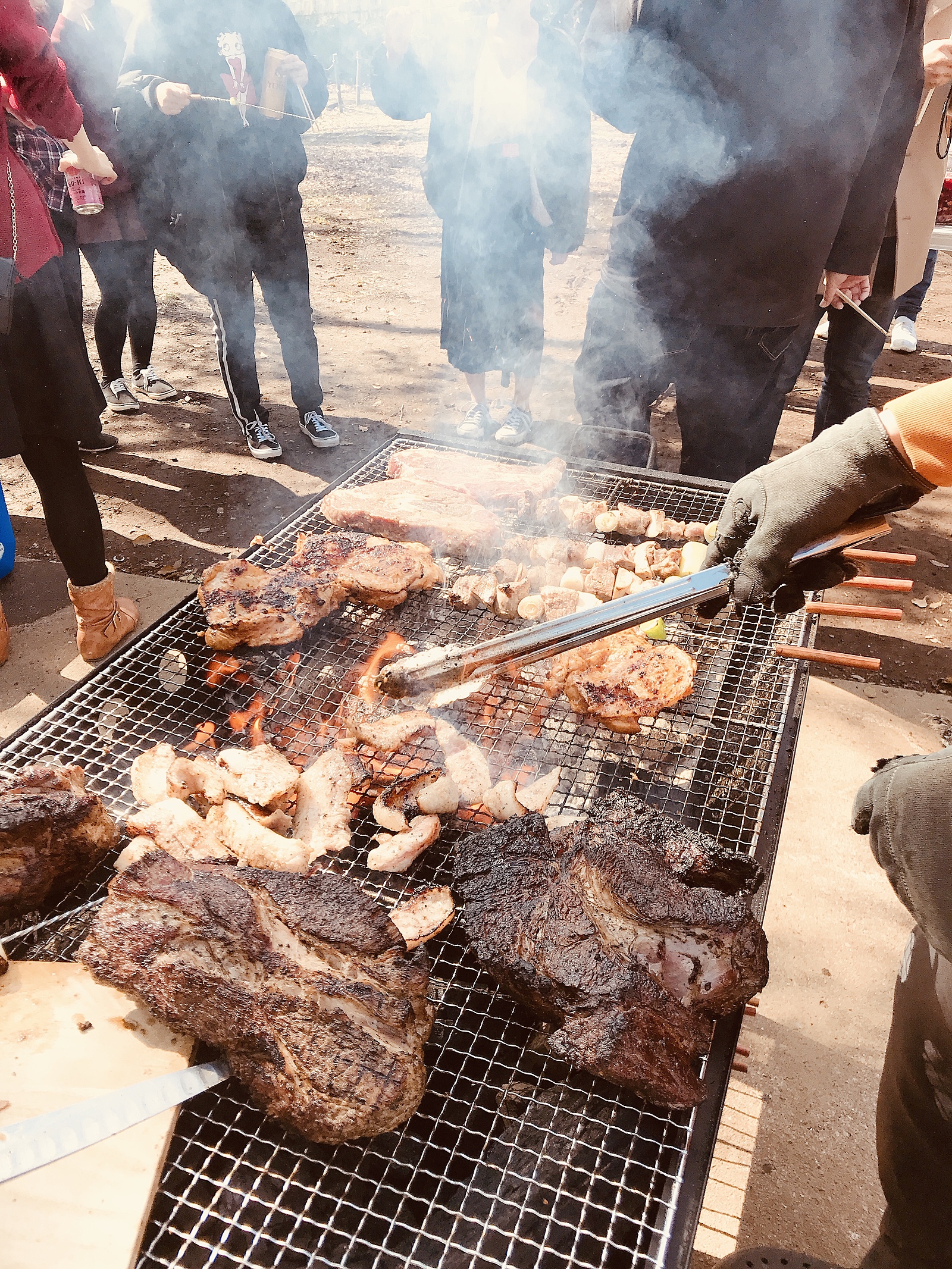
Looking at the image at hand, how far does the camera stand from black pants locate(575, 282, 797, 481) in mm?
4812

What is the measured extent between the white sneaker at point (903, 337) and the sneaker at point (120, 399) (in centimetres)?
899

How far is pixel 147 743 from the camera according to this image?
3.01 meters

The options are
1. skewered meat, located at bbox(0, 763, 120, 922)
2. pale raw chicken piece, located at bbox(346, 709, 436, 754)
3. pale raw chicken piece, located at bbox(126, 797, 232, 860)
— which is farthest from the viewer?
pale raw chicken piece, located at bbox(346, 709, 436, 754)

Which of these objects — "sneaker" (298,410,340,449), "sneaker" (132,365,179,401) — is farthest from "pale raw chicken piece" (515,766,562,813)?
"sneaker" (132,365,179,401)

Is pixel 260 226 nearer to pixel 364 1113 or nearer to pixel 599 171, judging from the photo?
pixel 364 1113

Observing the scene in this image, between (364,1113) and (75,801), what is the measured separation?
1227 mm

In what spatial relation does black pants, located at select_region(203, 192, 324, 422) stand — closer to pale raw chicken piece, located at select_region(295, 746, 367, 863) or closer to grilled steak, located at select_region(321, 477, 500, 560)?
grilled steak, located at select_region(321, 477, 500, 560)

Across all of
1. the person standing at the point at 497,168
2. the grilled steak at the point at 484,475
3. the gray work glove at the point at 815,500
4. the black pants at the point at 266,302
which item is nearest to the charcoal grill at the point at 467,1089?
the gray work glove at the point at 815,500

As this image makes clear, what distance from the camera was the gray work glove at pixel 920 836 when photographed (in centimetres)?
178

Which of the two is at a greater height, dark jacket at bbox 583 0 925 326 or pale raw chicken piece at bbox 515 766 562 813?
dark jacket at bbox 583 0 925 326

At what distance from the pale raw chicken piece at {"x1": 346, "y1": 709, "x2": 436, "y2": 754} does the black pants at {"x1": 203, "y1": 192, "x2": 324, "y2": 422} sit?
16.8 feet

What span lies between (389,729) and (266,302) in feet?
18.3

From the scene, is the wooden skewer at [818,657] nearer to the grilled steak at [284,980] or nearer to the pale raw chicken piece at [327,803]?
the pale raw chicken piece at [327,803]

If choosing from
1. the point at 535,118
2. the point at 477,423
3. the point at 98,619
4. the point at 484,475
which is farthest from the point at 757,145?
the point at 98,619
